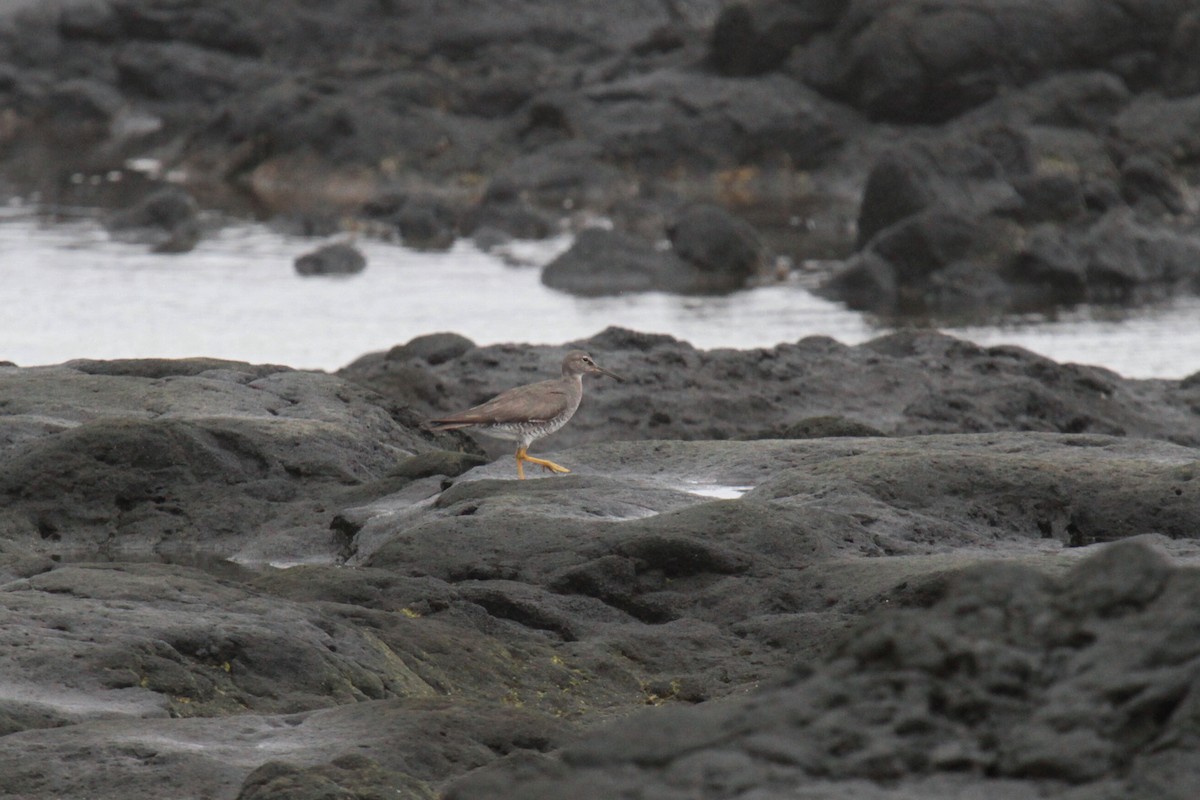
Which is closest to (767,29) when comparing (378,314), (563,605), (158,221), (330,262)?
(158,221)

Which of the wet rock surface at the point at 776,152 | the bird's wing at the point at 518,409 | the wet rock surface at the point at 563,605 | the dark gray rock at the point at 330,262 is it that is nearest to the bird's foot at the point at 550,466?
the wet rock surface at the point at 563,605

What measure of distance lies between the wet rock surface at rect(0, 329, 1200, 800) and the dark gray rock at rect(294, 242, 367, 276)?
24.0 meters

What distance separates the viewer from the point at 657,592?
10227 mm

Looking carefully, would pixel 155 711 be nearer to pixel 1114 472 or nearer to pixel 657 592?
pixel 657 592

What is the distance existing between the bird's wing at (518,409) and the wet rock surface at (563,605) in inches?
12.3

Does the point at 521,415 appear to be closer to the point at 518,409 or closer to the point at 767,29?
the point at 518,409

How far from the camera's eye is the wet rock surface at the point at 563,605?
14.7 feet

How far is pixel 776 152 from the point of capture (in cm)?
5369

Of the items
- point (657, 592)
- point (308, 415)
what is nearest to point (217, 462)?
point (308, 415)

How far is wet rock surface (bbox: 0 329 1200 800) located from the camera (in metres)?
4.48

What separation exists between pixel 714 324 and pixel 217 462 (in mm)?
19617

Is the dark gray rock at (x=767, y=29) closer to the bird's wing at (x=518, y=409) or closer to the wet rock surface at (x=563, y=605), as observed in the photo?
the wet rock surface at (x=563, y=605)

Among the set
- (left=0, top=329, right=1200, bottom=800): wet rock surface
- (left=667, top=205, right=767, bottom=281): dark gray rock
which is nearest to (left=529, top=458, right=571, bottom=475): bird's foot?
(left=0, top=329, right=1200, bottom=800): wet rock surface

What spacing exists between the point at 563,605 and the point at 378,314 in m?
24.7
